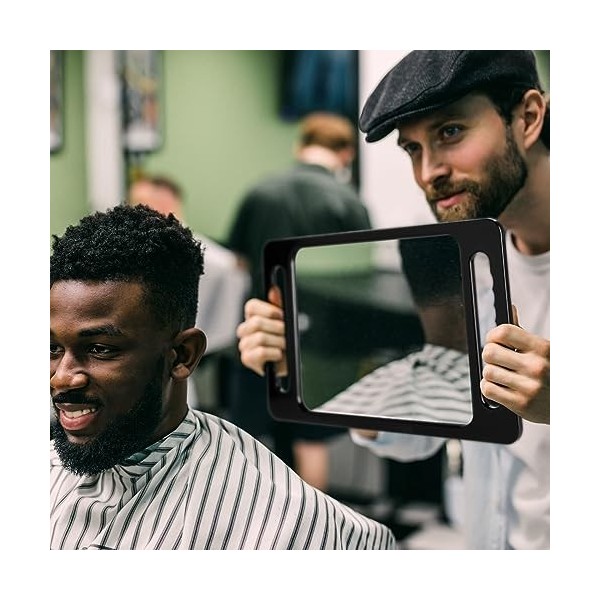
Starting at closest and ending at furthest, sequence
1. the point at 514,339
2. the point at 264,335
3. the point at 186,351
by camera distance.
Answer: the point at 514,339, the point at 186,351, the point at 264,335

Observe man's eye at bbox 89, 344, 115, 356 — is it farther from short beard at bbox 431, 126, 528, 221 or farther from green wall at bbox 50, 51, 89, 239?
short beard at bbox 431, 126, 528, 221

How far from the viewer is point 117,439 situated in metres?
1.22

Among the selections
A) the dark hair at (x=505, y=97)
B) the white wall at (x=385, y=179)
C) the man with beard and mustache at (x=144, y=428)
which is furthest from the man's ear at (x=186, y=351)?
the dark hair at (x=505, y=97)

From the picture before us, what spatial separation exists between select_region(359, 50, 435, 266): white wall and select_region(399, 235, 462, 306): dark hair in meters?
0.03

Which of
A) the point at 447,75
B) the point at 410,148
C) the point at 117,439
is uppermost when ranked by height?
the point at 447,75

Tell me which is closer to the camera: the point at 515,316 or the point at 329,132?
the point at 515,316

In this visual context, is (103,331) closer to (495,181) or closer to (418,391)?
(418,391)

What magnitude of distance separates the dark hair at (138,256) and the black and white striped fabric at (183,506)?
200 mm

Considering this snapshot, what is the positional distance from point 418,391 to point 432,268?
225 millimetres

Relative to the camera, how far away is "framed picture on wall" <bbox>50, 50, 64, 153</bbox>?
1277 mm

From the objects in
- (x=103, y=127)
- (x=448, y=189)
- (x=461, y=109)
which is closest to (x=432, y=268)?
(x=448, y=189)

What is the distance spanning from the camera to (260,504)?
1251 millimetres

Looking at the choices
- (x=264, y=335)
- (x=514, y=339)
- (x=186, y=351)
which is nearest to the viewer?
(x=514, y=339)

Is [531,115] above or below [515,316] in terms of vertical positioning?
above
